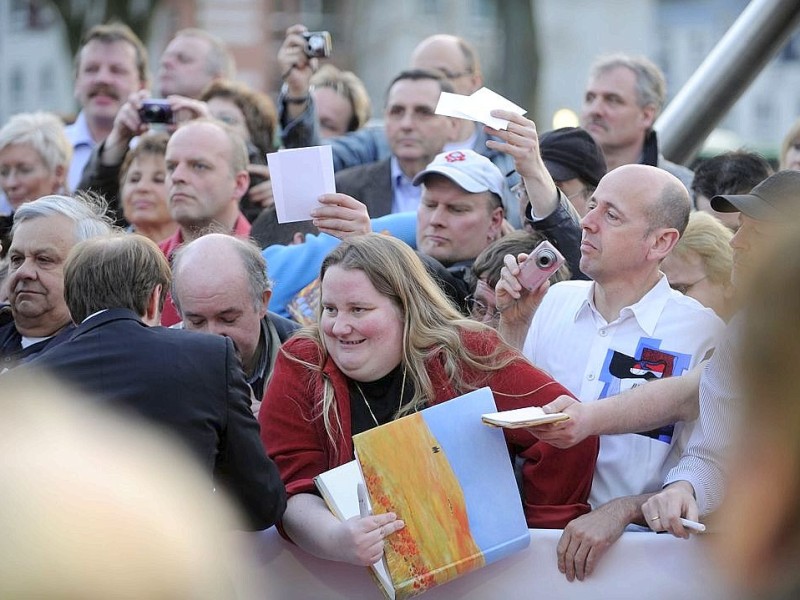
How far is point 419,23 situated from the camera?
37719mm

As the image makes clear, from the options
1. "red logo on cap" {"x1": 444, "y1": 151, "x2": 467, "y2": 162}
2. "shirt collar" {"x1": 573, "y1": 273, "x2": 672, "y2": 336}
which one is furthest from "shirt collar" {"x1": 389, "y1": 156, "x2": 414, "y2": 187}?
"shirt collar" {"x1": 573, "y1": 273, "x2": 672, "y2": 336}

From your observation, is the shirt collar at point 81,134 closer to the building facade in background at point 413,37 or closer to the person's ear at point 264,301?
the person's ear at point 264,301

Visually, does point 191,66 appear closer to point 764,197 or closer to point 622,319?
point 622,319

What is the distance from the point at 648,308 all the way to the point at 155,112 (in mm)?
3036

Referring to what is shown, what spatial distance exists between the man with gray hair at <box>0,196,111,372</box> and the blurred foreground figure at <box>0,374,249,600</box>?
4.47ft

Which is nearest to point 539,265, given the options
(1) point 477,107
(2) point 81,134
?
(1) point 477,107

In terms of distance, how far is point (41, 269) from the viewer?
4500 millimetres

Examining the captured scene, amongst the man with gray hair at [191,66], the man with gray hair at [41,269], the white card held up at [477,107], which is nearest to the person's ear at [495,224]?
the white card held up at [477,107]

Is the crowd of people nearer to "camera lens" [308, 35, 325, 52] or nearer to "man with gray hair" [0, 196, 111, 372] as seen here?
"man with gray hair" [0, 196, 111, 372]

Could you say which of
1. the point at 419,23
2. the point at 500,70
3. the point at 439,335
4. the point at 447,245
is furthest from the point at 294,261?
the point at 419,23

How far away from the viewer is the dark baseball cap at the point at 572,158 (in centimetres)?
497

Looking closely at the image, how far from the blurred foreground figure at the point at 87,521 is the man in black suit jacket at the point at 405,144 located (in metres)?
2.99

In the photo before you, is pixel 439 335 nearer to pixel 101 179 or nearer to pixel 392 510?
pixel 392 510

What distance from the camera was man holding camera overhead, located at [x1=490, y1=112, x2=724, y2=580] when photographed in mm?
3805
